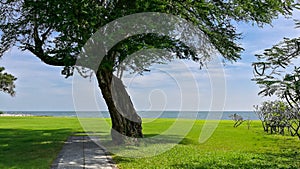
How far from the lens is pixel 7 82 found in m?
39.5

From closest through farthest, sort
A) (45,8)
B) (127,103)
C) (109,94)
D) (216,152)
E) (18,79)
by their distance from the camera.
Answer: (45,8) → (216,152) → (109,94) → (127,103) → (18,79)

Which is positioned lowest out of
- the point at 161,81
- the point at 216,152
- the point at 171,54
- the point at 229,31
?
the point at 216,152

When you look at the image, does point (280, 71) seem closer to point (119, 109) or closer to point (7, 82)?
point (119, 109)

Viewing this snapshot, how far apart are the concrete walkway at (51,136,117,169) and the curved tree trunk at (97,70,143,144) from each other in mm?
1375

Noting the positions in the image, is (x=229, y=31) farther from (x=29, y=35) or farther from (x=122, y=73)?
(x=29, y=35)

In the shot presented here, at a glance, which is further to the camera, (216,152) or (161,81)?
(161,81)

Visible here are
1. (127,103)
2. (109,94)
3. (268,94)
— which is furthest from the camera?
(127,103)

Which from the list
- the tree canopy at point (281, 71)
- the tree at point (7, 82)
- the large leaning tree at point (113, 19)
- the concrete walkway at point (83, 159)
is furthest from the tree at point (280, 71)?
the tree at point (7, 82)

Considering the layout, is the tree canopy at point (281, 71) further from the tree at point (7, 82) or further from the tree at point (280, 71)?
the tree at point (7, 82)

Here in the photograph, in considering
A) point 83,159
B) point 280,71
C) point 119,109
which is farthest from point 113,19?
point 280,71

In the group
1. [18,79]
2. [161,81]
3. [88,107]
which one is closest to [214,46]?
[161,81]

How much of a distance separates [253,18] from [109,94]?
255 inches

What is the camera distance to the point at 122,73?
14445 millimetres

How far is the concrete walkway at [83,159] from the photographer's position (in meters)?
8.79
